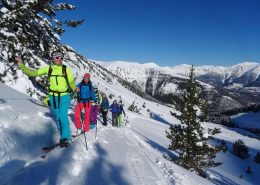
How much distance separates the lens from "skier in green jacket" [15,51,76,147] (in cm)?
864

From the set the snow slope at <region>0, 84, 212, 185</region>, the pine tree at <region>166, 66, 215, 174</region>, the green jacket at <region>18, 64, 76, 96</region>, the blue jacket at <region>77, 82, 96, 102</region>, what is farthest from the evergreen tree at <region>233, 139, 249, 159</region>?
the green jacket at <region>18, 64, 76, 96</region>

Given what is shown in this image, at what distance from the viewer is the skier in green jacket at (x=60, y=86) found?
28.3 feet

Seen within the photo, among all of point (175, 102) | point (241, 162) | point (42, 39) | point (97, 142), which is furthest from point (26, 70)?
point (241, 162)

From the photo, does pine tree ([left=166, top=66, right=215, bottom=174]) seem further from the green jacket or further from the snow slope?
the green jacket

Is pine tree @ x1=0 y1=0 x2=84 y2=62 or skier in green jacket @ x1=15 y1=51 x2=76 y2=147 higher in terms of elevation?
pine tree @ x1=0 y1=0 x2=84 y2=62

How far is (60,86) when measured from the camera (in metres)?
8.76

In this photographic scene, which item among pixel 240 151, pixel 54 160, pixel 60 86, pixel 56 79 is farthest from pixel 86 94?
pixel 240 151

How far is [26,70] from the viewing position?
8.34 m

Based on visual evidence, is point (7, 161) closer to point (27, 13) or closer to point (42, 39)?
point (27, 13)

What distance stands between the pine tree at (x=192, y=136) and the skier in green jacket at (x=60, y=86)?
17.3 m

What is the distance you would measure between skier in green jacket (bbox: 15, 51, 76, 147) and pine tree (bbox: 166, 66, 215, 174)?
17.3 meters

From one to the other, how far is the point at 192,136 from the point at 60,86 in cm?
1817

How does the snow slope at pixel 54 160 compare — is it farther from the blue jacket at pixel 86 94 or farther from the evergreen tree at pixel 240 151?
the evergreen tree at pixel 240 151

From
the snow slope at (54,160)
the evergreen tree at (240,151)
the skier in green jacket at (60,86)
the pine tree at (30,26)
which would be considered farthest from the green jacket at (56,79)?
the evergreen tree at (240,151)
